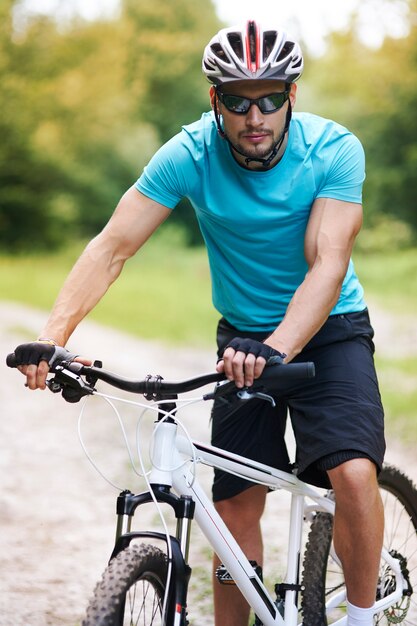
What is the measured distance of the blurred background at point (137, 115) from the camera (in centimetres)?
2134

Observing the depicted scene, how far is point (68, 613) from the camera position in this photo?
4477mm

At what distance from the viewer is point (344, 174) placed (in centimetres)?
315

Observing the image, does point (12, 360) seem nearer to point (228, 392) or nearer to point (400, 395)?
point (228, 392)

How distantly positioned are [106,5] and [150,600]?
953 inches

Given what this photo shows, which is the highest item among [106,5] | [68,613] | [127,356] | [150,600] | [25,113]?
[106,5]

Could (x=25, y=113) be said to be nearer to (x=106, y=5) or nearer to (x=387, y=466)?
→ (x=106, y=5)

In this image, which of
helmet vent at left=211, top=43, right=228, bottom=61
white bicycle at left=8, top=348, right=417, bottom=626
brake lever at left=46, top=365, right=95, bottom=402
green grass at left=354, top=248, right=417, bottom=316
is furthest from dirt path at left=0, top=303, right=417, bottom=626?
A: green grass at left=354, top=248, right=417, bottom=316

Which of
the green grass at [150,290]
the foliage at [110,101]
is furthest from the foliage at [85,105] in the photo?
the green grass at [150,290]

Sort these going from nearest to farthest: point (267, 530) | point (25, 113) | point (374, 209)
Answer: point (267, 530) < point (374, 209) < point (25, 113)

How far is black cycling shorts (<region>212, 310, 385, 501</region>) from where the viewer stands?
3055 mm

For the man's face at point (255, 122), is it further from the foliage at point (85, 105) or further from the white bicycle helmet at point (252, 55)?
the foliage at point (85, 105)

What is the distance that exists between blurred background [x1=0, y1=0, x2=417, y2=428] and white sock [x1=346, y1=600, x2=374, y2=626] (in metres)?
15.9

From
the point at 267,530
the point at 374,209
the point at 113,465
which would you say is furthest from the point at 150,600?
the point at 374,209

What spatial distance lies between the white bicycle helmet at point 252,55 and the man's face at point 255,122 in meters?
0.03
